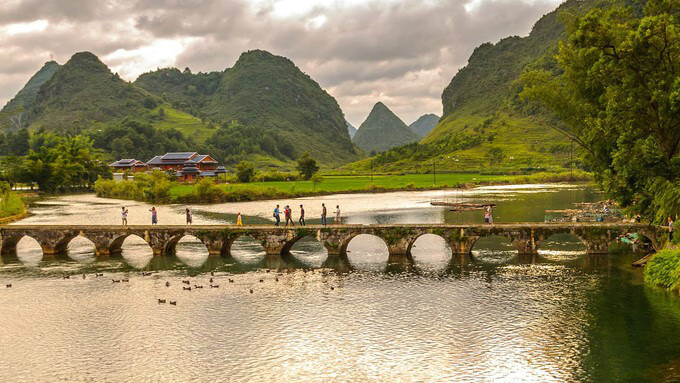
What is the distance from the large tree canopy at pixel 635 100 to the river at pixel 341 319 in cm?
789

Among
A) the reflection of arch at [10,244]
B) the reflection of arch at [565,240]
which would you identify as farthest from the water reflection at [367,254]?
the reflection of arch at [10,244]

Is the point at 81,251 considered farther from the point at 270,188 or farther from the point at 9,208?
the point at 270,188

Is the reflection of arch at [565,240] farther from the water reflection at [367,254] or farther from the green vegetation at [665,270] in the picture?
the water reflection at [367,254]

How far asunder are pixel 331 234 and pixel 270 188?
3467 inches

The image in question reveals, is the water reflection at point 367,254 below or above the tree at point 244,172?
below

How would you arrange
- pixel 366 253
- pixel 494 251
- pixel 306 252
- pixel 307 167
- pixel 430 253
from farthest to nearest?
pixel 307 167 → pixel 306 252 → pixel 366 253 → pixel 494 251 → pixel 430 253

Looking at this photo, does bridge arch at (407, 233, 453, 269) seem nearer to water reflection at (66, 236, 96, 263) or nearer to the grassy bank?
water reflection at (66, 236, 96, 263)

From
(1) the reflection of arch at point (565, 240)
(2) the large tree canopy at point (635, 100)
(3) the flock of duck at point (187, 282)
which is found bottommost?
(3) the flock of duck at point (187, 282)

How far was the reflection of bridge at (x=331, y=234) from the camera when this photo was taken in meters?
56.4

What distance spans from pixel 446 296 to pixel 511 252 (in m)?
21.0

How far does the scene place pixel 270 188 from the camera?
147 metres

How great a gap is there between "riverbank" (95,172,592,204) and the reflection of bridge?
65.7 meters

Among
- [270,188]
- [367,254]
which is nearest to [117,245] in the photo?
[367,254]

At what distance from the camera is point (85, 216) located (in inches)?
3979
